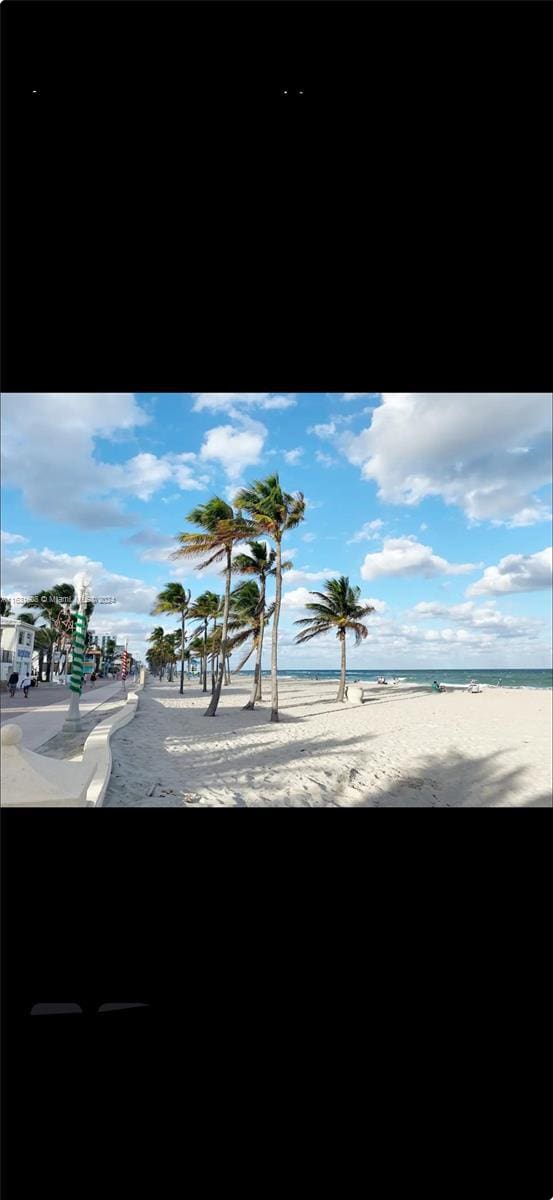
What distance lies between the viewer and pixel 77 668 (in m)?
2.51

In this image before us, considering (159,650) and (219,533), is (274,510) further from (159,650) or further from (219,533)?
(159,650)

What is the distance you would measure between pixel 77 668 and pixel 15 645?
0.83 meters

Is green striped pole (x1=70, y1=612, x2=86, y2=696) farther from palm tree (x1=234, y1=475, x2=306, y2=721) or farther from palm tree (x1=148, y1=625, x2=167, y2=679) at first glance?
palm tree (x1=148, y1=625, x2=167, y2=679)

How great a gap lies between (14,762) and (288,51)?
2.13m

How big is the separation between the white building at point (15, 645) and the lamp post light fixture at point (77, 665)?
260mm

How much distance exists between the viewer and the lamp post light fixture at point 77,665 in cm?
234

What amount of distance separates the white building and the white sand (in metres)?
0.65

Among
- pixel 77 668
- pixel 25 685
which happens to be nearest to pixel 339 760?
pixel 77 668

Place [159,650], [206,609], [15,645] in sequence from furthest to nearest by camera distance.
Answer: [206,609] < [159,650] < [15,645]

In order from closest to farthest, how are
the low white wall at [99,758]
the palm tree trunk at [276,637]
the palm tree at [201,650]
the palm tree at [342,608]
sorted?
1. the low white wall at [99,758]
2. the palm tree trunk at [276,637]
3. the palm tree at [201,650]
4. the palm tree at [342,608]

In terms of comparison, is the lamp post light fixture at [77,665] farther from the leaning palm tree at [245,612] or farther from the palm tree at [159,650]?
the palm tree at [159,650]

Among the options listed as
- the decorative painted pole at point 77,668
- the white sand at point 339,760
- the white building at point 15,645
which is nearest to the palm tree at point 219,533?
the white sand at point 339,760
